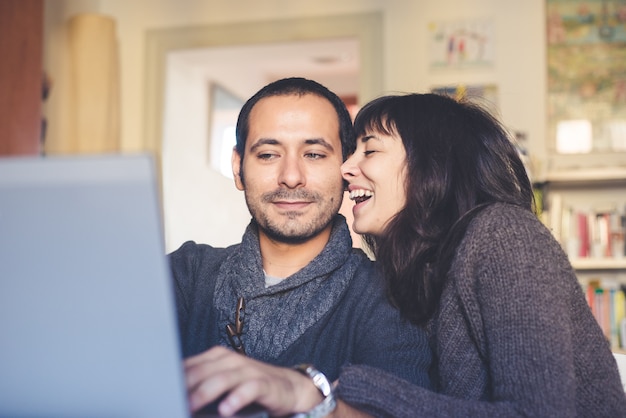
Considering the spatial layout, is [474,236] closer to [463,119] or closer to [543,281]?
[543,281]

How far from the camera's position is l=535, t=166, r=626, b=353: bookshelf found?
3484 millimetres

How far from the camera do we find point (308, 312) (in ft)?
4.47

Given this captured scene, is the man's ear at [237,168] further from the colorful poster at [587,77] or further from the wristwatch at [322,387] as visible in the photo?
the colorful poster at [587,77]

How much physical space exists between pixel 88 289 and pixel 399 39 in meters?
3.63

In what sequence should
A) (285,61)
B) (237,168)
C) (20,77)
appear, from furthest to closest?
(285,61) → (20,77) → (237,168)

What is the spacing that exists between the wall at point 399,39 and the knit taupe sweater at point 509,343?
276cm

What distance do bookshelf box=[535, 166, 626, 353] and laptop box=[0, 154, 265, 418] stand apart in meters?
3.09

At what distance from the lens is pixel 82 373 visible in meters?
0.60

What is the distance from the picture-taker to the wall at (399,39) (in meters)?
3.84

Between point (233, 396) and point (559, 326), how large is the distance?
485 mm

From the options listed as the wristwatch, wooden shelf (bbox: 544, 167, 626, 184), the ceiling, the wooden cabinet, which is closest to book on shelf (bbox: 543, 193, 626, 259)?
wooden shelf (bbox: 544, 167, 626, 184)

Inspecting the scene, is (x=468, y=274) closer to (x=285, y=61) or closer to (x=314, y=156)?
(x=314, y=156)

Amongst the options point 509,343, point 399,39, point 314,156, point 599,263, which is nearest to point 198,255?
point 314,156

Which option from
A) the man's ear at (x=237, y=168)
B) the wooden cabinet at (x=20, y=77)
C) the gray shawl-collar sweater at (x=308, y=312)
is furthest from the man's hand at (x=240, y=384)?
the wooden cabinet at (x=20, y=77)
